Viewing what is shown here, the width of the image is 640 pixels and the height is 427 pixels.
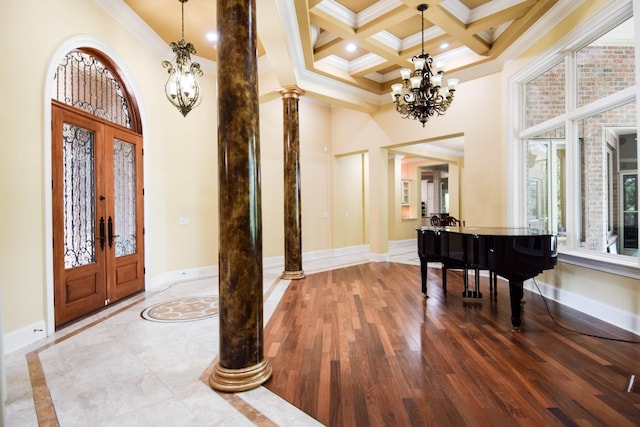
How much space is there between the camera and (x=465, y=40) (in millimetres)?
4945

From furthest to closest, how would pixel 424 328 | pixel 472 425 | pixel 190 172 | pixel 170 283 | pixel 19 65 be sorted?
1. pixel 190 172
2. pixel 170 283
3. pixel 424 328
4. pixel 19 65
5. pixel 472 425

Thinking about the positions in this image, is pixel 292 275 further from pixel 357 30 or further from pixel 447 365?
pixel 357 30

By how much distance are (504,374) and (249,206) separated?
2.21 meters

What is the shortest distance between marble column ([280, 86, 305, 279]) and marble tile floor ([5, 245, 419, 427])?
7.11 ft

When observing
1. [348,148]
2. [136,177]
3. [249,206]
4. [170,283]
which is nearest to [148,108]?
[136,177]

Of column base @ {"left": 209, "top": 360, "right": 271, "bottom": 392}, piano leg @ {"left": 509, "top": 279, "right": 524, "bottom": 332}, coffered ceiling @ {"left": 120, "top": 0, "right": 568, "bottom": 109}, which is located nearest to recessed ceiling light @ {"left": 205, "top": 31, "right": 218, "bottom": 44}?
coffered ceiling @ {"left": 120, "top": 0, "right": 568, "bottom": 109}

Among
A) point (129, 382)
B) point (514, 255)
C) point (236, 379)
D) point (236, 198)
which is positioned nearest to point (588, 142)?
point (514, 255)

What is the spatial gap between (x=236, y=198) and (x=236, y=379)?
4.01ft

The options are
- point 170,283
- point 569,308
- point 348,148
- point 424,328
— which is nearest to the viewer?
point 424,328

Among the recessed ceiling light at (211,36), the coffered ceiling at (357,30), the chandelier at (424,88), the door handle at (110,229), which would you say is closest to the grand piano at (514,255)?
the chandelier at (424,88)

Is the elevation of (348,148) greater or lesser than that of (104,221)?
greater

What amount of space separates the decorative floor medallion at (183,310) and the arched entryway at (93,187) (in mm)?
700

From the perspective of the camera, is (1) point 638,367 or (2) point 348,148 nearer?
(1) point 638,367

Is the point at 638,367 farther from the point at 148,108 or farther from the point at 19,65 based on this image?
the point at 148,108
